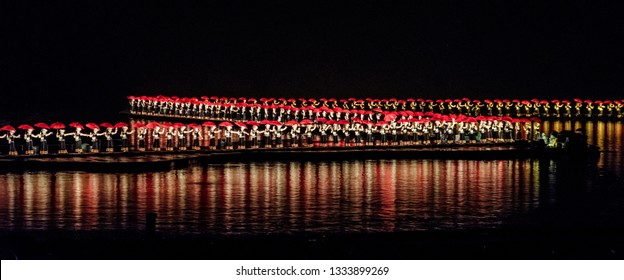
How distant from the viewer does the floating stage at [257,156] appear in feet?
77.2

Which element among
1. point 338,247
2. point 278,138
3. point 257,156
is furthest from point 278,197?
point 278,138

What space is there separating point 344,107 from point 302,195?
43.0 meters

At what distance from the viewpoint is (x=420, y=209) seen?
58.9 feet

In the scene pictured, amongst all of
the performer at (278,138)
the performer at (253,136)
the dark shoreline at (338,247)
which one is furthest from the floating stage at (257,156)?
the dark shoreline at (338,247)

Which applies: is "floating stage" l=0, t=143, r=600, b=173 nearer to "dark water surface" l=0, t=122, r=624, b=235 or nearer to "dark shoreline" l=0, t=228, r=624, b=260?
"dark water surface" l=0, t=122, r=624, b=235

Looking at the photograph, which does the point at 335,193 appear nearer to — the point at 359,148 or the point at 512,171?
the point at 512,171

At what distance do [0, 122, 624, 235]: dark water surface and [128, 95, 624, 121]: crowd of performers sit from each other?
23.1 metres

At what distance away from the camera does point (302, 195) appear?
19812 mm

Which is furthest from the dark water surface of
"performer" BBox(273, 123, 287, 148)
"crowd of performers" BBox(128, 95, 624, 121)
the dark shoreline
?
"crowd of performers" BBox(128, 95, 624, 121)

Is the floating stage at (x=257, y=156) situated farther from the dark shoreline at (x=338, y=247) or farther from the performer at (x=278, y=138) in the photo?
the dark shoreline at (x=338, y=247)

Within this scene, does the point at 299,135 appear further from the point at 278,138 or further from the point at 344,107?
the point at 344,107

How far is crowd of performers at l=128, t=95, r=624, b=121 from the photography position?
53.5m

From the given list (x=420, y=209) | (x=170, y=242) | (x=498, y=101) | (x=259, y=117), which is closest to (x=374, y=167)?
(x=420, y=209)

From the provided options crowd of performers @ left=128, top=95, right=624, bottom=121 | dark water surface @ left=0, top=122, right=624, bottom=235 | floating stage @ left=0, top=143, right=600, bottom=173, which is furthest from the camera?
crowd of performers @ left=128, top=95, right=624, bottom=121
